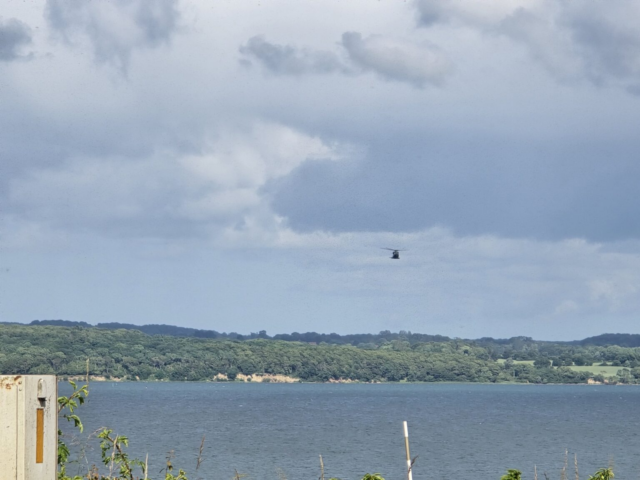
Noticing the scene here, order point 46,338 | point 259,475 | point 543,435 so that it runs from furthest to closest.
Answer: point 46,338, point 543,435, point 259,475

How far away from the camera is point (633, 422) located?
139125 millimetres

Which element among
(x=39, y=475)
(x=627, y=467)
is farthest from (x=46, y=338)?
(x=39, y=475)

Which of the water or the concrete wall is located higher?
the concrete wall

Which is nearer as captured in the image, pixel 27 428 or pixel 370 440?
pixel 27 428

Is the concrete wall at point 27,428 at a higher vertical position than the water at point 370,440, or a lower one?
higher

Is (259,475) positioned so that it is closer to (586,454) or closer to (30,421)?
(586,454)

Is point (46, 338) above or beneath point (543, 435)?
above

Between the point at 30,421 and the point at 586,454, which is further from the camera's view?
the point at 586,454

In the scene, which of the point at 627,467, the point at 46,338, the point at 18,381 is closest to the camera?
the point at 18,381

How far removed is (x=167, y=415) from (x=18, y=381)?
128969 millimetres

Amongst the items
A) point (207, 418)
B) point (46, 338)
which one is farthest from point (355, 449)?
point (46, 338)

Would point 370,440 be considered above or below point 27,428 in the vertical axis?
below

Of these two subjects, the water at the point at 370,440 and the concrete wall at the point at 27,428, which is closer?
the concrete wall at the point at 27,428

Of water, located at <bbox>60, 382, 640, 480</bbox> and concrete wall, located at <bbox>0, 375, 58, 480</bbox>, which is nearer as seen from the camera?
concrete wall, located at <bbox>0, 375, 58, 480</bbox>
